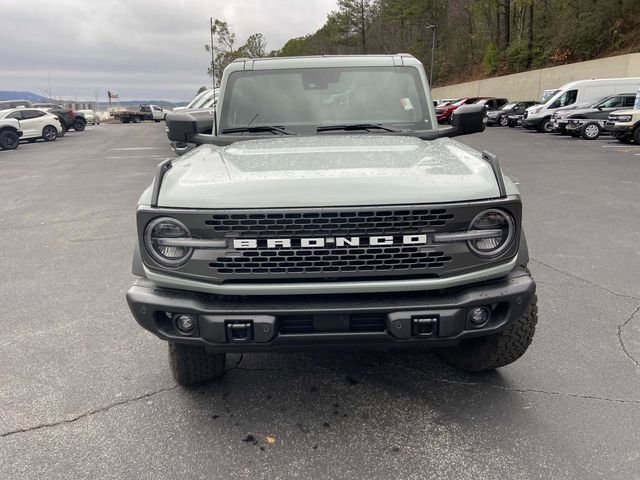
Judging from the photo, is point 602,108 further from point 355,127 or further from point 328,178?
point 328,178

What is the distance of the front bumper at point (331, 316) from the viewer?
7.70 feet

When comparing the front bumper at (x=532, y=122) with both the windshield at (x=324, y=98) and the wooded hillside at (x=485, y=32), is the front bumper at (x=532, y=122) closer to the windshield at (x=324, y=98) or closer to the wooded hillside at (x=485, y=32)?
the wooded hillside at (x=485, y=32)

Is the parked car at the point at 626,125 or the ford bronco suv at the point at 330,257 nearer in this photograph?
the ford bronco suv at the point at 330,257

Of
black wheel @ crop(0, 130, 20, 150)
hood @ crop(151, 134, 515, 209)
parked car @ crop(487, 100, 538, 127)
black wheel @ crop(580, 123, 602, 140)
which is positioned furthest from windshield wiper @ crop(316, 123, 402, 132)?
parked car @ crop(487, 100, 538, 127)

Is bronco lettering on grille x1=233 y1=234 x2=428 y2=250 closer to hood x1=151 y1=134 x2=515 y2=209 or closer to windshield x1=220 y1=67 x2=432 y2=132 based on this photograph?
hood x1=151 y1=134 x2=515 y2=209

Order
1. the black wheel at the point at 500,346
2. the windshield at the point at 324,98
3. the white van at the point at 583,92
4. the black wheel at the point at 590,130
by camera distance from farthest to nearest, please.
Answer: the white van at the point at 583,92
the black wheel at the point at 590,130
the windshield at the point at 324,98
the black wheel at the point at 500,346

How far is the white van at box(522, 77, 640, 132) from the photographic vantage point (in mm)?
21891

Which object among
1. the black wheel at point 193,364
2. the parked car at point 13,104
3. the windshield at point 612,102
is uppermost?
the parked car at point 13,104

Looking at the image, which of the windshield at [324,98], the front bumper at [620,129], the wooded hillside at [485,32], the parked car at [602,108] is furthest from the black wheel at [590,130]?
the windshield at [324,98]

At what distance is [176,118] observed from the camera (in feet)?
11.8

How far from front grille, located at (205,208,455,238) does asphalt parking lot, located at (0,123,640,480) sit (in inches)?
43.7

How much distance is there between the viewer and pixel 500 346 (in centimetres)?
289

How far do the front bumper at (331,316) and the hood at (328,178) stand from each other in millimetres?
A: 457

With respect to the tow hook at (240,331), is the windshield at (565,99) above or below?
above
